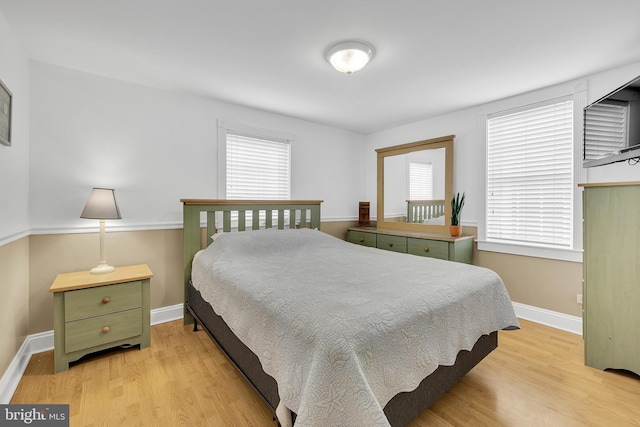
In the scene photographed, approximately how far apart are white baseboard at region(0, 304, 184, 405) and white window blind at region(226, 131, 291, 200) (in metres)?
1.35

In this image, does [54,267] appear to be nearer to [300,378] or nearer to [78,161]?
[78,161]

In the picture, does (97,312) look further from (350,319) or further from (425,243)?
(425,243)

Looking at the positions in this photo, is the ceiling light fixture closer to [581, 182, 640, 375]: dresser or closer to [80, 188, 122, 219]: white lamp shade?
[581, 182, 640, 375]: dresser

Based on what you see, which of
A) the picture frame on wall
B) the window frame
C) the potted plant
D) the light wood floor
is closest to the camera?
the light wood floor

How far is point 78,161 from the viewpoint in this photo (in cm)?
248

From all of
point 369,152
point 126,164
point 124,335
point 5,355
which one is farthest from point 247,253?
point 369,152

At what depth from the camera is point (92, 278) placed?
2248 millimetres

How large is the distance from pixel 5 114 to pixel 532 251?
174 inches

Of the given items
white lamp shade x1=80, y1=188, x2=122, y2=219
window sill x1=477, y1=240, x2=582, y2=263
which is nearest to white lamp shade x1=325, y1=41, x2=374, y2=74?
white lamp shade x1=80, y1=188, x2=122, y2=219

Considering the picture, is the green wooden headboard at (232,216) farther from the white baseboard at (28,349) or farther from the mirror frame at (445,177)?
the mirror frame at (445,177)

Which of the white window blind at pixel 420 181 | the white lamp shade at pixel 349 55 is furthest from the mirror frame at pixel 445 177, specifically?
the white lamp shade at pixel 349 55

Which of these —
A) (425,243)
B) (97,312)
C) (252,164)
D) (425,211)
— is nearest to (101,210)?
(97,312)

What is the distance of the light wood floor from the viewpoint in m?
1.62

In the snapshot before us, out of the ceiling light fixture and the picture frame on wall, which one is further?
the ceiling light fixture
